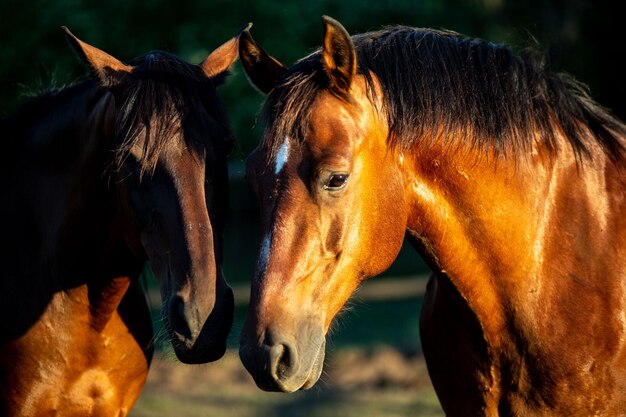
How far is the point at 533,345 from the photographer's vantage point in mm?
3264

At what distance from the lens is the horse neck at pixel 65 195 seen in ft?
12.8

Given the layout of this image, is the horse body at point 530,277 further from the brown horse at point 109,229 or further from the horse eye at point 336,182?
the brown horse at point 109,229

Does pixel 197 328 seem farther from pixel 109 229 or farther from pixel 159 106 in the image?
pixel 159 106

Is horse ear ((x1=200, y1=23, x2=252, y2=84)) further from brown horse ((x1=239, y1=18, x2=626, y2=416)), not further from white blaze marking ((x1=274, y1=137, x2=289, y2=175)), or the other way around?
white blaze marking ((x1=274, y1=137, x2=289, y2=175))

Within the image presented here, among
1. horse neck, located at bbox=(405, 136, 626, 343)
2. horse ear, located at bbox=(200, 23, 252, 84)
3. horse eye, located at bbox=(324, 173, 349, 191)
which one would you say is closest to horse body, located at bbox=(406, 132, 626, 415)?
A: horse neck, located at bbox=(405, 136, 626, 343)

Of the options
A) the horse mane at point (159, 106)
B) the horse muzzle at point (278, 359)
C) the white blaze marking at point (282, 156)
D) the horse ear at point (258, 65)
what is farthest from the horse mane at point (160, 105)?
the horse muzzle at point (278, 359)

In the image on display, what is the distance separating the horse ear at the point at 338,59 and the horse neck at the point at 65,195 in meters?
1.21

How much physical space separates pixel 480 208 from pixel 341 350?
269 inches

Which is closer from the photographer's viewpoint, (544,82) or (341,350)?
(544,82)

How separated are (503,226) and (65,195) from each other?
202cm

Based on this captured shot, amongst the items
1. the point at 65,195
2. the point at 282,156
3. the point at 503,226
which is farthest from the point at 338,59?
the point at 65,195

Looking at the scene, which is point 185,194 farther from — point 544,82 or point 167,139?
point 544,82

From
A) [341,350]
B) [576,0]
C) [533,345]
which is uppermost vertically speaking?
[533,345]

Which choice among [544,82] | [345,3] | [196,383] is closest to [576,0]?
[345,3]
